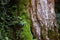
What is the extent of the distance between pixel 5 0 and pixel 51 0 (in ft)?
7.27

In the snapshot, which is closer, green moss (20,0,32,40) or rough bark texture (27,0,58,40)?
green moss (20,0,32,40)

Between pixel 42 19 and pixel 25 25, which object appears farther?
pixel 42 19

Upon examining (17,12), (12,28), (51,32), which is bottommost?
(51,32)

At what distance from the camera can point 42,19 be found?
5.89 m

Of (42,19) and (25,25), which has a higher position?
(25,25)

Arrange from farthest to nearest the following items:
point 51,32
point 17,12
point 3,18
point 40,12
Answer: point 51,32 → point 40,12 → point 17,12 → point 3,18

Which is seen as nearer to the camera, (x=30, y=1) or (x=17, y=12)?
(x=17, y=12)

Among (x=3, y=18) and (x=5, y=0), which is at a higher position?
(x=5, y=0)

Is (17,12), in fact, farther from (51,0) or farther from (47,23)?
(51,0)

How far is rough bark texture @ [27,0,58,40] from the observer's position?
5539mm

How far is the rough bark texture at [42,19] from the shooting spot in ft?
18.2

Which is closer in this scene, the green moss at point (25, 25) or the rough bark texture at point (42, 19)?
the green moss at point (25, 25)

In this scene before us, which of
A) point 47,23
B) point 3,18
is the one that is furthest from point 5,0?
point 47,23

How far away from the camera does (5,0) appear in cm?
473
